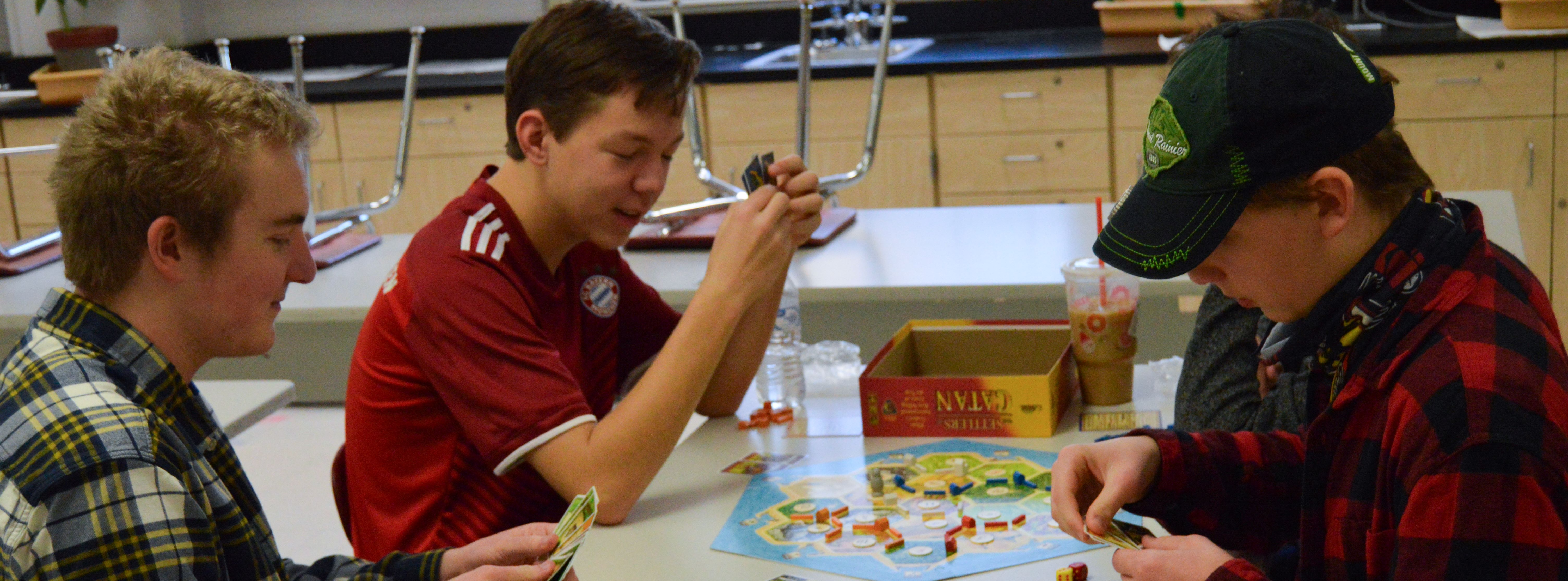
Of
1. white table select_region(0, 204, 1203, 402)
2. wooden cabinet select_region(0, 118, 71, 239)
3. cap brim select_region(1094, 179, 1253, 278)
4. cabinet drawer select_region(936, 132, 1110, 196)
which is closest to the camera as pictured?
cap brim select_region(1094, 179, 1253, 278)

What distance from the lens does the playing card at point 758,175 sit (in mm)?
1659

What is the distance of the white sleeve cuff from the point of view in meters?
1.40

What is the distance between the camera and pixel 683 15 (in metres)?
4.94

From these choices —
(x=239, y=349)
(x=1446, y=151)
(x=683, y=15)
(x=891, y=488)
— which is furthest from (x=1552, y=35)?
(x=239, y=349)

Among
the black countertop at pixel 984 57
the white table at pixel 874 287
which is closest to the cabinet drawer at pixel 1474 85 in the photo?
the black countertop at pixel 984 57

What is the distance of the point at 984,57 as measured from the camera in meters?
4.17

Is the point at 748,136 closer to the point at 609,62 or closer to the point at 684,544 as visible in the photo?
the point at 609,62

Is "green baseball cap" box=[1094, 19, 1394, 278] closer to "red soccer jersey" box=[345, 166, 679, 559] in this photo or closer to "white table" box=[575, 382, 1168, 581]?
"white table" box=[575, 382, 1168, 581]

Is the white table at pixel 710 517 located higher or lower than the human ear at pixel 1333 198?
lower

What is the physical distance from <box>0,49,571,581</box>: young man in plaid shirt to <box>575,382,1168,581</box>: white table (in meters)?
0.21

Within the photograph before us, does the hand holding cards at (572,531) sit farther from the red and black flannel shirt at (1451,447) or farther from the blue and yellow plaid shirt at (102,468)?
the red and black flannel shirt at (1451,447)

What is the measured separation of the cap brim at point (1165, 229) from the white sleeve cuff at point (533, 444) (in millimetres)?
639

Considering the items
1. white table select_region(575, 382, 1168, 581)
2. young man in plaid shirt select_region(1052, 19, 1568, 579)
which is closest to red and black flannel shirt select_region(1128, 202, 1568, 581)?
young man in plaid shirt select_region(1052, 19, 1568, 579)

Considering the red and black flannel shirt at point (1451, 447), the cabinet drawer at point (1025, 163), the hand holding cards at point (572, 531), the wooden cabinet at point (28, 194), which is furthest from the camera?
the wooden cabinet at point (28, 194)
